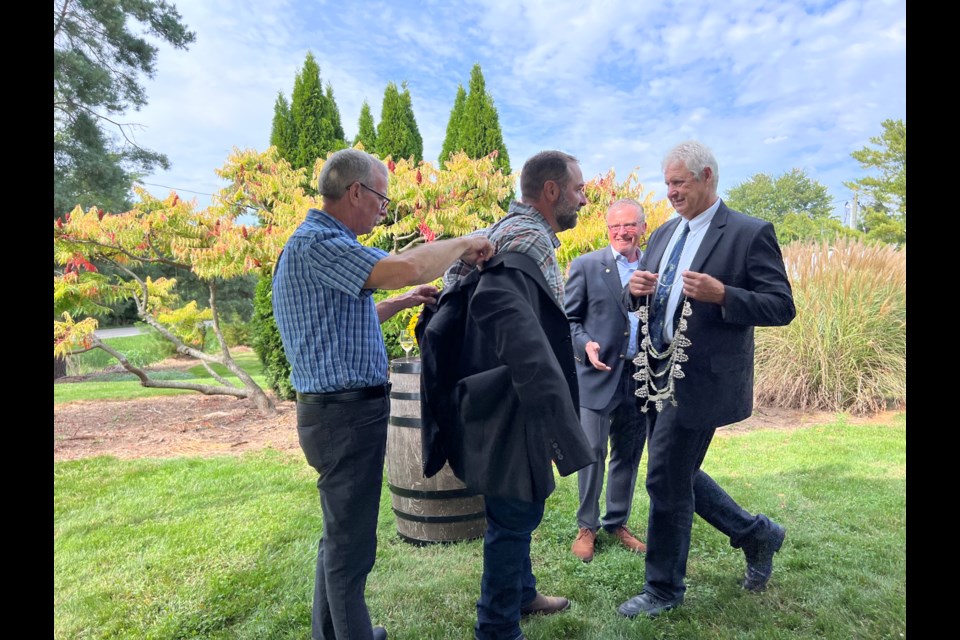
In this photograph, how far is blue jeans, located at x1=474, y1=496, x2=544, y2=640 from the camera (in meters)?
2.32

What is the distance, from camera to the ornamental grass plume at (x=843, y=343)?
758 centimetres

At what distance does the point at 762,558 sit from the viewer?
2.98 meters

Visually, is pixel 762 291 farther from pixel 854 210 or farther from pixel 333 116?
pixel 854 210

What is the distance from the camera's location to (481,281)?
7.11ft

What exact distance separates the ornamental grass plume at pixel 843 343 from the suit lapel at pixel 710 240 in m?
6.05

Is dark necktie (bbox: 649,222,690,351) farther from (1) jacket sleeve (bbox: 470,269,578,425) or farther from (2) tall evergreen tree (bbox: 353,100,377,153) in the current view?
(2) tall evergreen tree (bbox: 353,100,377,153)

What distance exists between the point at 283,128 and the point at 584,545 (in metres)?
11.5

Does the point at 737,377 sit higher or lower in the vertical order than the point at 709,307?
lower

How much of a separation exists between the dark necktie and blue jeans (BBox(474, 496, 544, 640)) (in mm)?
1017

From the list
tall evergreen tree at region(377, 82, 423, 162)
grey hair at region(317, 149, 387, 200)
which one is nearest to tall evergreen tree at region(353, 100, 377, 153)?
tall evergreen tree at region(377, 82, 423, 162)

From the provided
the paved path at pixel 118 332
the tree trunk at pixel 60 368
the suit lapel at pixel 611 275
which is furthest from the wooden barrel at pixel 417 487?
the paved path at pixel 118 332
